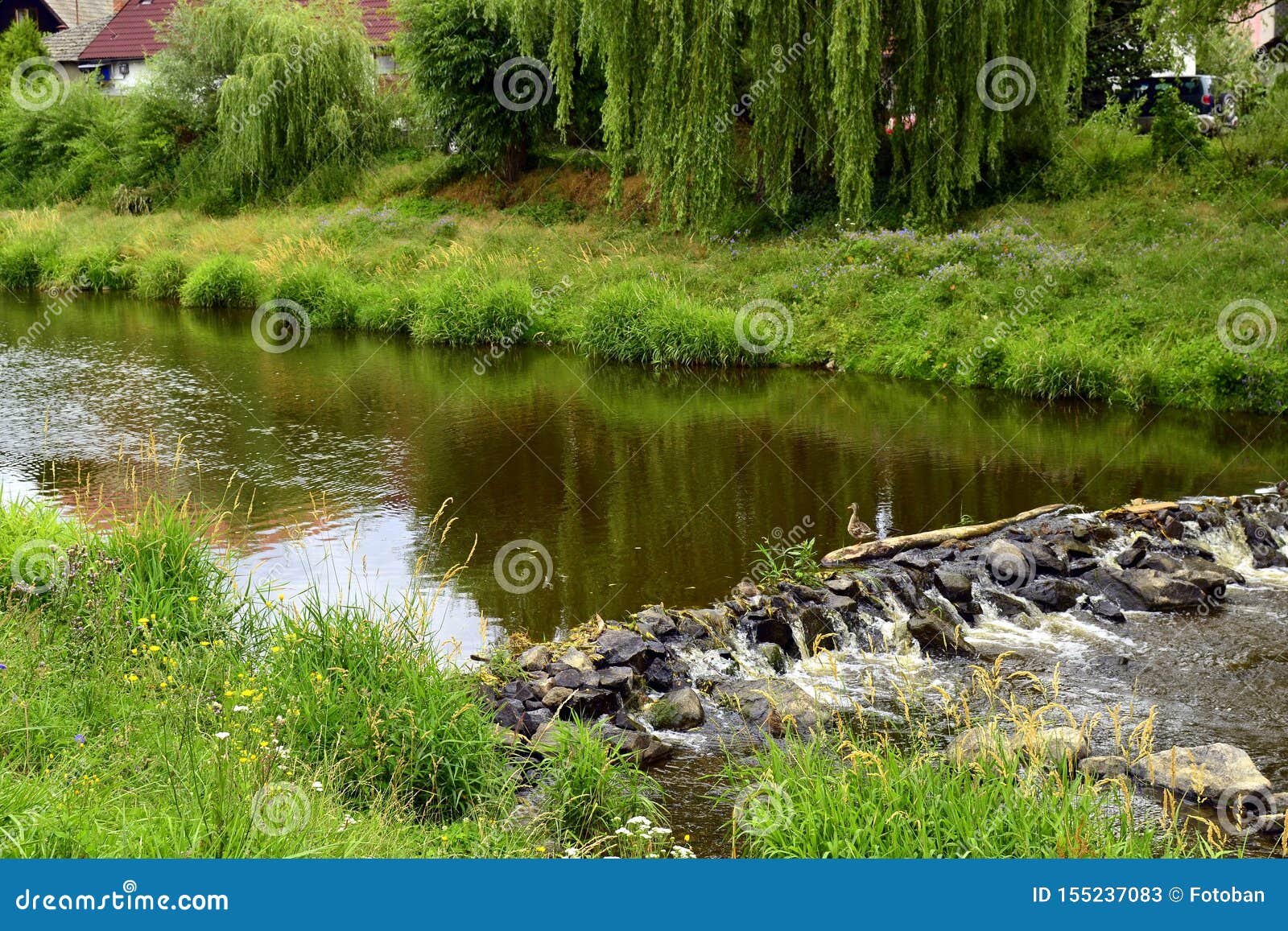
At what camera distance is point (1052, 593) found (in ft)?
30.5

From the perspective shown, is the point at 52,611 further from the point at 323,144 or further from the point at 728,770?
the point at 323,144

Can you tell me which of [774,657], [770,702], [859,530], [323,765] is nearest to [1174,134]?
[859,530]

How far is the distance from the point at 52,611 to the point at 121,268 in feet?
78.7

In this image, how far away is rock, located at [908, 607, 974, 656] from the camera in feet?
27.4

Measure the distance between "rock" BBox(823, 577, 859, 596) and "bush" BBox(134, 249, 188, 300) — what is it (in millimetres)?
22030

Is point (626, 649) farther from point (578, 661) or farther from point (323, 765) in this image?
point (323, 765)

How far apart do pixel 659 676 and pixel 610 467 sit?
19.3 ft

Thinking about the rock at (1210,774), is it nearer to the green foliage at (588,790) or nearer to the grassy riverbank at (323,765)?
the grassy riverbank at (323,765)

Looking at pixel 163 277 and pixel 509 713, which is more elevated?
pixel 163 277

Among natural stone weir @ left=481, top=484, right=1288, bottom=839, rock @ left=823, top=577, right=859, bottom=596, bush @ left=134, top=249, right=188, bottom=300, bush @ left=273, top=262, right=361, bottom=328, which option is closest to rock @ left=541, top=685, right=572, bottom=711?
natural stone weir @ left=481, top=484, right=1288, bottom=839

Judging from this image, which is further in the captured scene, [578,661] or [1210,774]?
[578,661]

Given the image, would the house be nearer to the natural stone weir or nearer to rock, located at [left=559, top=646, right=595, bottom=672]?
the natural stone weir

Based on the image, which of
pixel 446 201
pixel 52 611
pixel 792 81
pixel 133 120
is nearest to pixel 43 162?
pixel 133 120

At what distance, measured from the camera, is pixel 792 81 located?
20.9 m
